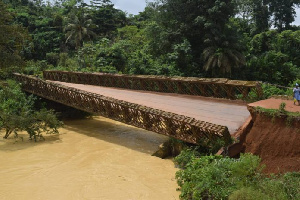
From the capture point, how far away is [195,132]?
8273 mm

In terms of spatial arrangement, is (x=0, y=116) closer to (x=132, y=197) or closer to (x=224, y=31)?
(x=132, y=197)

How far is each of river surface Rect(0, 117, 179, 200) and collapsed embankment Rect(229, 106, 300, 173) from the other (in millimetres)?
2364

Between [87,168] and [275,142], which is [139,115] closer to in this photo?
[87,168]

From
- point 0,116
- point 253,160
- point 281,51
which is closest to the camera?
point 253,160

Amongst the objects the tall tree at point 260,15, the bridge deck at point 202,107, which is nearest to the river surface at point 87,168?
the bridge deck at point 202,107

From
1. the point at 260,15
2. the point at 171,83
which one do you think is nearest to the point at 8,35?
the point at 171,83

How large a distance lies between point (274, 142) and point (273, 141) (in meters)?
0.04

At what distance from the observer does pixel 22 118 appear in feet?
41.1

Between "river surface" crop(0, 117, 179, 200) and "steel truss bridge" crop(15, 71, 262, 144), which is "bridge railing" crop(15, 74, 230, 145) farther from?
"river surface" crop(0, 117, 179, 200)

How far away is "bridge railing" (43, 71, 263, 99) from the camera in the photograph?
469 inches

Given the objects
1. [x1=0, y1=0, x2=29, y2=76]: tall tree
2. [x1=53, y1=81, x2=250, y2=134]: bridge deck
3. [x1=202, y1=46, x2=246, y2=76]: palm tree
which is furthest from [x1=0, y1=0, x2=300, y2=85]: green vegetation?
[x1=53, y1=81, x2=250, y2=134]: bridge deck

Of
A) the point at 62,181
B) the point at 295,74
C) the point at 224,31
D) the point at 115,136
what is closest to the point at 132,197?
the point at 62,181

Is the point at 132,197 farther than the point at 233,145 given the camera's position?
No

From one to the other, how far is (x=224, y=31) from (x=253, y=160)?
20.6 meters
